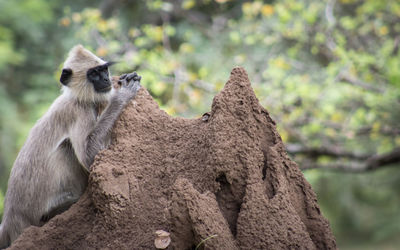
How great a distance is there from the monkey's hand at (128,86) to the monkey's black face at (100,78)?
16 cm

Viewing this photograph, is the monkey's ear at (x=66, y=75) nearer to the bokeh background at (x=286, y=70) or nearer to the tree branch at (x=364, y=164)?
the bokeh background at (x=286, y=70)

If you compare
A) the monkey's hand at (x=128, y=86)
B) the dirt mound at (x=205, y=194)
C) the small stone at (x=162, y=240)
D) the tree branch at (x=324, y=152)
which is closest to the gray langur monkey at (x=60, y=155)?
the monkey's hand at (x=128, y=86)

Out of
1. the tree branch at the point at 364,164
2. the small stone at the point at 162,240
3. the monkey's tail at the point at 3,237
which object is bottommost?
the monkey's tail at the point at 3,237

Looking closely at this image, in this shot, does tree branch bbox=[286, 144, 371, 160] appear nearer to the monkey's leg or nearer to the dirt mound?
the dirt mound

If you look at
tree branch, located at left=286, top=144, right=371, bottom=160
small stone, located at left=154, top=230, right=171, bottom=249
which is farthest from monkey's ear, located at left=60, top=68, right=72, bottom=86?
tree branch, located at left=286, top=144, right=371, bottom=160

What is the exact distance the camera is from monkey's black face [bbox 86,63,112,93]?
4.67 m

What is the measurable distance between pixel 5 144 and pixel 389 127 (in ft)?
33.9

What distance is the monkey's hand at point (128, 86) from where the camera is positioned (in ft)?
14.6

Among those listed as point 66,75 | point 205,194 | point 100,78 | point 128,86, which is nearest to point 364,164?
point 128,86

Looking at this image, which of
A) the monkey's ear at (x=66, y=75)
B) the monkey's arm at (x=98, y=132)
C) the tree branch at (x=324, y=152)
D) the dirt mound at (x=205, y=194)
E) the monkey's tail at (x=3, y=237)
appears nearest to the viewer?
the dirt mound at (x=205, y=194)

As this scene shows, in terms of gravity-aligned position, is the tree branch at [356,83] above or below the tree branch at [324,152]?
above

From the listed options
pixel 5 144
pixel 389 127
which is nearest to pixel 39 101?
pixel 5 144

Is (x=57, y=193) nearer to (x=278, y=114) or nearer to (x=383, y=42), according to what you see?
(x=278, y=114)

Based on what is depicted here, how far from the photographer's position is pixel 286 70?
40.8ft
